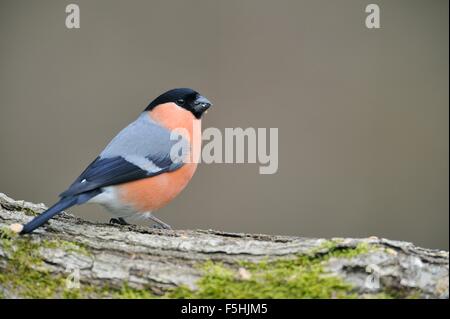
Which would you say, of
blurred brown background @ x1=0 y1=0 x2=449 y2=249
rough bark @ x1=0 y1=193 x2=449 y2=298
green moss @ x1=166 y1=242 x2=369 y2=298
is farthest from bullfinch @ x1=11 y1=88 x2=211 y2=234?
blurred brown background @ x1=0 y1=0 x2=449 y2=249

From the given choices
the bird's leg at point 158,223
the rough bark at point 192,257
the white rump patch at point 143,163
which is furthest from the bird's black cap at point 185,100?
the rough bark at point 192,257

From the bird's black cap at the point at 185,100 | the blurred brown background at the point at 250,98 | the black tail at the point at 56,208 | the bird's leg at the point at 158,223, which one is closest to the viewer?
the black tail at the point at 56,208

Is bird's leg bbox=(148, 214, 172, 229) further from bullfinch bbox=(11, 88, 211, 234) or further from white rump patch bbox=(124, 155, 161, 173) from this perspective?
white rump patch bbox=(124, 155, 161, 173)

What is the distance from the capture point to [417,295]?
8.11 feet

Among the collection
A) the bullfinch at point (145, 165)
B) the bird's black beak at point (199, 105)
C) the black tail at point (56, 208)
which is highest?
the bird's black beak at point (199, 105)

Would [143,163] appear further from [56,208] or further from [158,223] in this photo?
[56,208]

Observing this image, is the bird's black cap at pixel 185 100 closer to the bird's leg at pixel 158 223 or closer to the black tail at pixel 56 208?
the bird's leg at pixel 158 223

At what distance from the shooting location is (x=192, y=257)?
2.76m

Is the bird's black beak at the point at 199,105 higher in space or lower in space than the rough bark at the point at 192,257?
higher

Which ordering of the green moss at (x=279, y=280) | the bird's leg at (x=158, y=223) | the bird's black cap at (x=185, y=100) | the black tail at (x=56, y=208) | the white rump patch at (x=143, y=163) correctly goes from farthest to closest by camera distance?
the bird's black cap at (x=185, y=100)
the bird's leg at (x=158, y=223)
the white rump patch at (x=143, y=163)
the black tail at (x=56, y=208)
the green moss at (x=279, y=280)

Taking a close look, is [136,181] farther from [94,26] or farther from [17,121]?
[94,26]

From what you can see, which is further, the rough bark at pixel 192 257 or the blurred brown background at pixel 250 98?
the blurred brown background at pixel 250 98

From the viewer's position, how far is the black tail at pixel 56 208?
9.29ft

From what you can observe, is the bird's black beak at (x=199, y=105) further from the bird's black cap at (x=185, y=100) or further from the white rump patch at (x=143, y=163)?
the white rump patch at (x=143, y=163)
